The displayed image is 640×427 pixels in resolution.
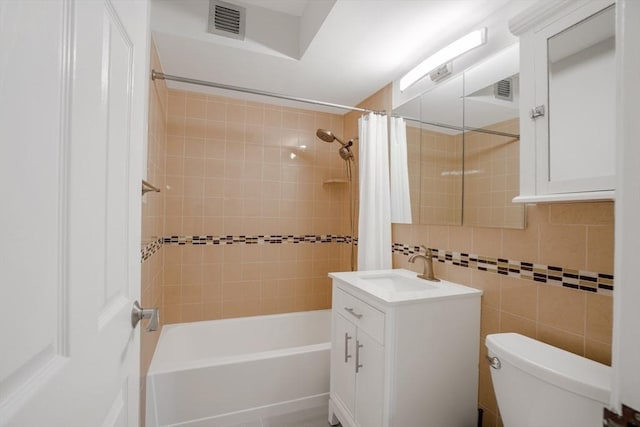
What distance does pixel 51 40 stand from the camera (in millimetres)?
341

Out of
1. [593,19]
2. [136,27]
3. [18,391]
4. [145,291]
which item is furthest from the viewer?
[145,291]

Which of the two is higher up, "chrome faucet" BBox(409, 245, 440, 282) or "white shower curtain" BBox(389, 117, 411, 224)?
"white shower curtain" BBox(389, 117, 411, 224)

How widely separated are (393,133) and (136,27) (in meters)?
1.66

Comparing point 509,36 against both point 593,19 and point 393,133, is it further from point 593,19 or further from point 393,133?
point 393,133

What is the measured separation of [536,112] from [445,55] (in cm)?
71

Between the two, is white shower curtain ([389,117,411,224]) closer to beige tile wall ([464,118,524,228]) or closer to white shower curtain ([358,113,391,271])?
white shower curtain ([358,113,391,271])

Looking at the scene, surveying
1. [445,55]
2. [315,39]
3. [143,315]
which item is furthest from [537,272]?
[315,39]

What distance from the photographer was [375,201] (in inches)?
77.2

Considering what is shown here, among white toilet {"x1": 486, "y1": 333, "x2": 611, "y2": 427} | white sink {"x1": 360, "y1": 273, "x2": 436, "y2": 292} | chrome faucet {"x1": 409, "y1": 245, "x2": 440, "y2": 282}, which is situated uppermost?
chrome faucet {"x1": 409, "y1": 245, "x2": 440, "y2": 282}

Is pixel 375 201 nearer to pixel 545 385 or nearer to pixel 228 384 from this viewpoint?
pixel 545 385

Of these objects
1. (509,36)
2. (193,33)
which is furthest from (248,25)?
(509,36)

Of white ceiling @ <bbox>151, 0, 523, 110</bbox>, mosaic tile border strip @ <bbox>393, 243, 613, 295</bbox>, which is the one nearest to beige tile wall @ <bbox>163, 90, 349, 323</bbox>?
white ceiling @ <bbox>151, 0, 523, 110</bbox>

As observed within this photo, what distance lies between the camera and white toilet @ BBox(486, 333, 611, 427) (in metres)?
0.78

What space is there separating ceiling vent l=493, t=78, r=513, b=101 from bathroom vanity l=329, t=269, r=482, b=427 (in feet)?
3.12
